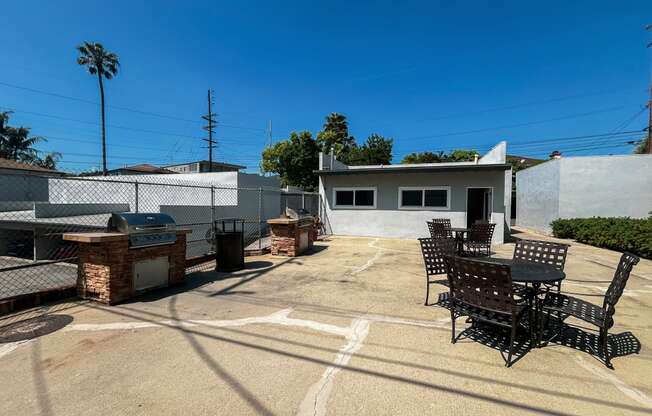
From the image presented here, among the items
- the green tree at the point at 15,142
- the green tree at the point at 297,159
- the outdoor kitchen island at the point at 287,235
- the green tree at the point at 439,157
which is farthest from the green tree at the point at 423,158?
the green tree at the point at 15,142

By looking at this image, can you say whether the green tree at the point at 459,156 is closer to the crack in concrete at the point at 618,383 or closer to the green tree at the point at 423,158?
the green tree at the point at 423,158

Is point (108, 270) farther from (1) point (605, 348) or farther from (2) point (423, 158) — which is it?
(2) point (423, 158)

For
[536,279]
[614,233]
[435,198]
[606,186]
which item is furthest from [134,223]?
[606,186]

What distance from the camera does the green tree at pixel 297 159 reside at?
30.0m

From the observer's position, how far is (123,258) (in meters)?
4.39

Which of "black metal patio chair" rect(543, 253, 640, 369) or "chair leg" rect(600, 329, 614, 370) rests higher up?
"black metal patio chair" rect(543, 253, 640, 369)

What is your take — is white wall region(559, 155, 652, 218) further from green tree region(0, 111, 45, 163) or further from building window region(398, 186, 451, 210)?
green tree region(0, 111, 45, 163)

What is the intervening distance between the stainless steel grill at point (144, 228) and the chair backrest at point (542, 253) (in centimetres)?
566

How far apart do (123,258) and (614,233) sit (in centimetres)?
1419

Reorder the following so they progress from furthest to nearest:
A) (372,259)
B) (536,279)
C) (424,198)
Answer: (424,198) → (372,259) → (536,279)

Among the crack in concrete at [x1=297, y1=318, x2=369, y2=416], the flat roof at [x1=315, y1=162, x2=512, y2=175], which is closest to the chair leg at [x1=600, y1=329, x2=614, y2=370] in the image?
the crack in concrete at [x1=297, y1=318, x2=369, y2=416]

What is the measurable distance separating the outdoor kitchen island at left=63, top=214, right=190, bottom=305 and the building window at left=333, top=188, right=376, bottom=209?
30.5ft

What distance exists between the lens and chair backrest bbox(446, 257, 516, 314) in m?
2.70

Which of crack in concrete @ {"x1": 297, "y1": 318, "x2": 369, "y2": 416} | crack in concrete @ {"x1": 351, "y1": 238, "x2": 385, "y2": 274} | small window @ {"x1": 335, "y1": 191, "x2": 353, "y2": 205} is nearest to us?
crack in concrete @ {"x1": 297, "y1": 318, "x2": 369, "y2": 416}
